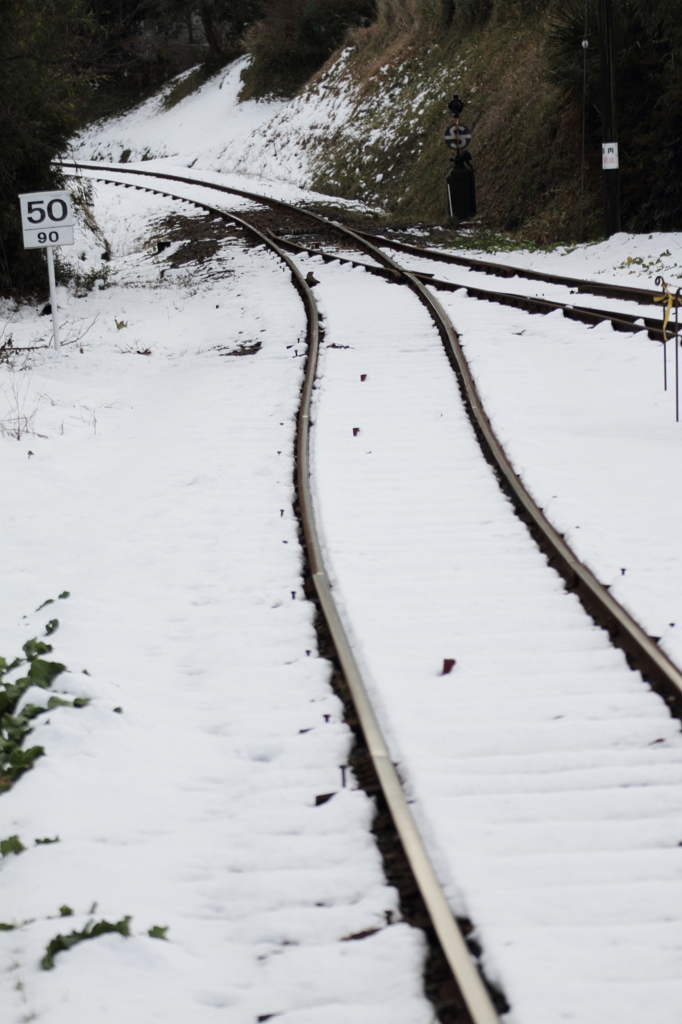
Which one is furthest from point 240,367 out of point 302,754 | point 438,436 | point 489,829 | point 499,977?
point 499,977

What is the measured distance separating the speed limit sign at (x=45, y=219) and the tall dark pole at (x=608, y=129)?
9183mm

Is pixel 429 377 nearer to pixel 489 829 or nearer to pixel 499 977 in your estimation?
pixel 489 829

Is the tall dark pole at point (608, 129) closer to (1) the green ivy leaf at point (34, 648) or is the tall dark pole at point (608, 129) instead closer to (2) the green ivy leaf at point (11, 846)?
(1) the green ivy leaf at point (34, 648)

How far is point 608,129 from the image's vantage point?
15.4 meters

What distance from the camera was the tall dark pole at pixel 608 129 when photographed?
48.1 feet

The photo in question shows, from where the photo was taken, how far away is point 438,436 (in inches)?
285

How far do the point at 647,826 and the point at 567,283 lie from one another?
10.4 metres

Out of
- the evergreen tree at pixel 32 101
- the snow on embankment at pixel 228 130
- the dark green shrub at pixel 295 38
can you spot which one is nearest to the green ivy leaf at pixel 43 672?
the evergreen tree at pixel 32 101

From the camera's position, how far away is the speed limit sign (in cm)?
1012

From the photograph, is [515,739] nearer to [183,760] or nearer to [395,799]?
[395,799]

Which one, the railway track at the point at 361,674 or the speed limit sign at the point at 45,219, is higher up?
the speed limit sign at the point at 45,219

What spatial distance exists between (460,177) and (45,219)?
40.9ft

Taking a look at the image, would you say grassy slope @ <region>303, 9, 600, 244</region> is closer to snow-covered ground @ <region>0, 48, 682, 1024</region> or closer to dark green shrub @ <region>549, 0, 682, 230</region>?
dark green shrub @ <region>549, 0, 682, 230</region>

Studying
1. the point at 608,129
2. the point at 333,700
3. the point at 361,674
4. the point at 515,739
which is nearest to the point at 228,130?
the point at 608,129
